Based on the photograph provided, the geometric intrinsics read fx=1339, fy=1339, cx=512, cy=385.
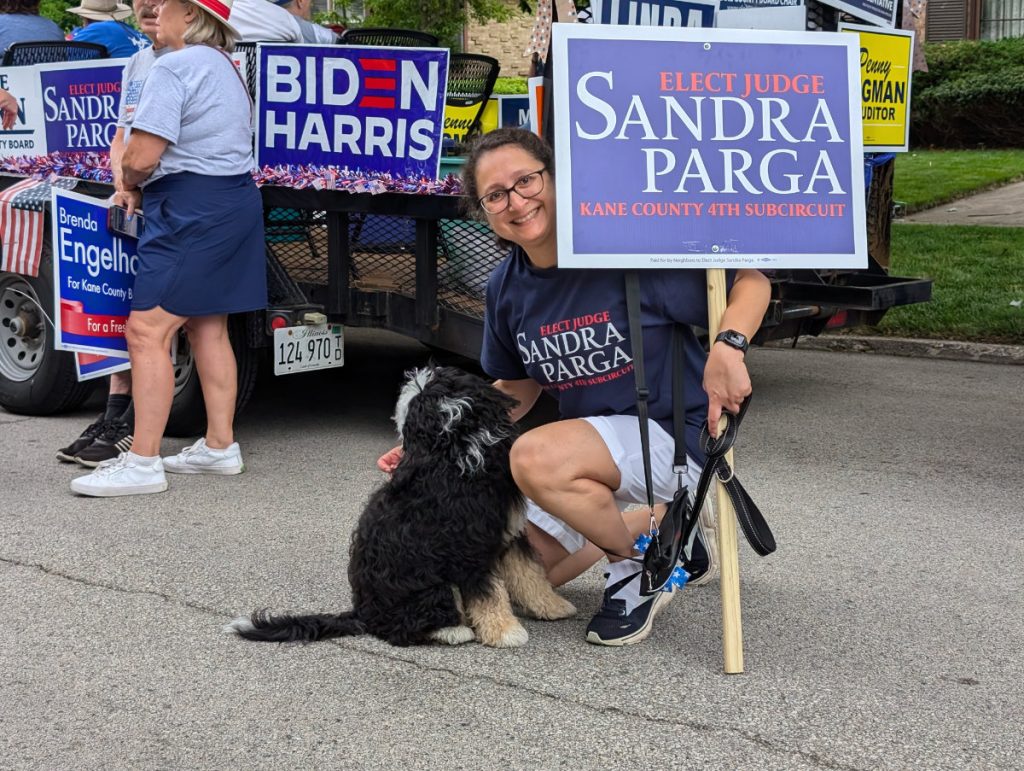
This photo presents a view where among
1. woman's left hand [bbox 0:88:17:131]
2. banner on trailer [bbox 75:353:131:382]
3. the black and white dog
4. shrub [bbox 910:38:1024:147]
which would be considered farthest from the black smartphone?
shrub [bbox 910:38:1024:147]

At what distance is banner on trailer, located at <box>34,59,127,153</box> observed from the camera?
6.65m

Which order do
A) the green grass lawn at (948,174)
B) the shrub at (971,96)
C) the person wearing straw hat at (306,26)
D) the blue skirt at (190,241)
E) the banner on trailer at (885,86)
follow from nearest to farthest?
1. the blue skirt at (190,241)
2. the banner on trailer at (885,86)
3. the person wearing straw hat at (306,26)
4. the green grass lawn at (948,174)
5. the shrub at (971,96)

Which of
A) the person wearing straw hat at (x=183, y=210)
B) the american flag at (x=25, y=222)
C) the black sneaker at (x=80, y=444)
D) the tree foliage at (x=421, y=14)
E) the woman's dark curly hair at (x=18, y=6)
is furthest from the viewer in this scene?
the tree foliage at (x=421, y=14)

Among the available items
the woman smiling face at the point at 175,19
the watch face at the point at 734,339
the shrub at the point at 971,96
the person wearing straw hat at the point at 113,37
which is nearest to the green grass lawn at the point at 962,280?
the person wearing straw hat at the point at 113,37

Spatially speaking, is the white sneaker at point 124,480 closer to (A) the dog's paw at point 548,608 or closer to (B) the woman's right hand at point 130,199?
(B) the woman's right hand at point 130,199

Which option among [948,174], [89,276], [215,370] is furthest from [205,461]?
[948,174]

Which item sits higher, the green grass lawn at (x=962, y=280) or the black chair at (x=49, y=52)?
the black chair at (x=49, y=52)

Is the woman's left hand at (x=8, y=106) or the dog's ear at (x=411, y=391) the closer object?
the dog's ear at (x=411, y=391)

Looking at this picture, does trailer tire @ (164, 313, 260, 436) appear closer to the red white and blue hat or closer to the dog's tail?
the red white and blue hat

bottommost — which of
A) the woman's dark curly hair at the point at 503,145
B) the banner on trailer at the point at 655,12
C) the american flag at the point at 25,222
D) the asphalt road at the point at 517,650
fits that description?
the asphalt road at the point at 517,650

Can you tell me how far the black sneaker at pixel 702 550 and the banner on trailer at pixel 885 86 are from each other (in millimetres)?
3827

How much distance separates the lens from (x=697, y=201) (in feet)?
11.5

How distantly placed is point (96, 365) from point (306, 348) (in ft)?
3.00

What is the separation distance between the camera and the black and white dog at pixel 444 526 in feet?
11.7
